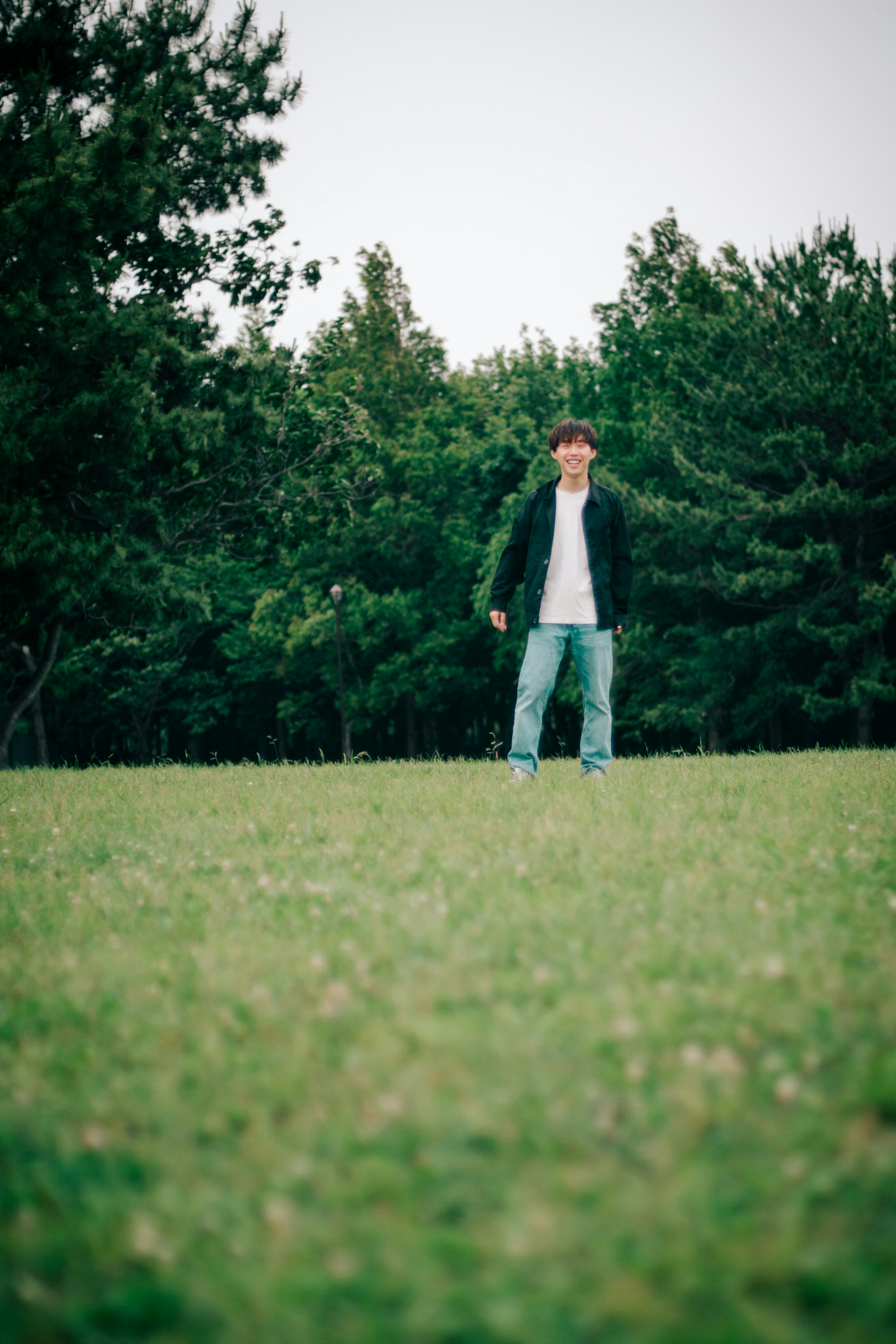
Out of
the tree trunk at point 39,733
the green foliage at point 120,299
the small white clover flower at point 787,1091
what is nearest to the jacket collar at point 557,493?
the small white clover flower at point 787,1091

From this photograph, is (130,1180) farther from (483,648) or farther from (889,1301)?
(483,648)

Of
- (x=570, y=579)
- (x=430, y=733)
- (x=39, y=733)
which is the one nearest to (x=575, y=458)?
(x=570, y=579)

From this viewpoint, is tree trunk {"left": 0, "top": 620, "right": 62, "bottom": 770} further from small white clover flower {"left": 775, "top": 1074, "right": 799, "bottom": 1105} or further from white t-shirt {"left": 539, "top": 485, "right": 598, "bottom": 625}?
small white clover flower {"left": 775, "top": 1074, "right": 799, "bottom": 1105}

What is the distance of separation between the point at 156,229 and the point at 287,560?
22.1 meters

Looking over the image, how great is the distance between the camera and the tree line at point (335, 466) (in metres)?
14.7

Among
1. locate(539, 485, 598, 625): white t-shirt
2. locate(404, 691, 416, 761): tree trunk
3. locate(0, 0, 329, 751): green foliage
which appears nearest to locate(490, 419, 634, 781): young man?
locate(539, 485, 598, 625): white t-shirt

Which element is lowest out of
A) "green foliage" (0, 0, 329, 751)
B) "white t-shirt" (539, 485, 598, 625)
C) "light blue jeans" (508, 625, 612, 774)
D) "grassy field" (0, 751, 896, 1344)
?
"grassy field" (0, 751, 896, 1344)

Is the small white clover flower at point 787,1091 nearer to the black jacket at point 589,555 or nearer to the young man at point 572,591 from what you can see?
the young man at point 572,591

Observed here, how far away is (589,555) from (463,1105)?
6.18m

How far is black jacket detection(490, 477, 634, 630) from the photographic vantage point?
7879mm

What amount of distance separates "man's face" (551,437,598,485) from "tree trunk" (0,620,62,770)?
1306 cm

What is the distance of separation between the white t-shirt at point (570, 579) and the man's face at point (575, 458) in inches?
7.5

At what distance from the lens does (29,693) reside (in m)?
18.8

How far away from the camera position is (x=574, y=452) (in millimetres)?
7777
